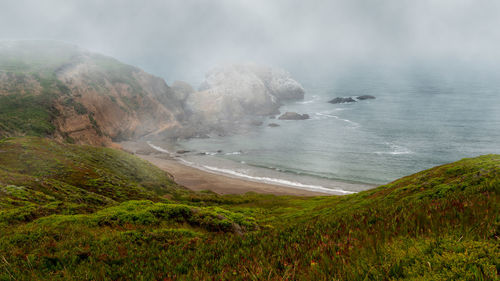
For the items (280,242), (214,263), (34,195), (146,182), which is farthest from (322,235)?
(146,182)

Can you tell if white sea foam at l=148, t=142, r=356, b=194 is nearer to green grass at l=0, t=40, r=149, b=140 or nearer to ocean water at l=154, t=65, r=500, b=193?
ocean water at l=154, t=65, r=500, b=193

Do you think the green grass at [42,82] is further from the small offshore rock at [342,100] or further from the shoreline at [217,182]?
the small offshore rock at [342,100]

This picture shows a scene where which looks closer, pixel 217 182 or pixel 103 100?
pixel 217 182

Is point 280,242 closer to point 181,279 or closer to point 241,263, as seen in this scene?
point 241,263

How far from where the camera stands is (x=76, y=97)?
256ft

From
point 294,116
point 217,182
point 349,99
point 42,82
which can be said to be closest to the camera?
point 217,182

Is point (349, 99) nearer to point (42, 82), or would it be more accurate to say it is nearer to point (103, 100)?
point (103, 100)

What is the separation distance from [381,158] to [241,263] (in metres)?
76.9

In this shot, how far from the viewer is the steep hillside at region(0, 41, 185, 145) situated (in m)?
59.2

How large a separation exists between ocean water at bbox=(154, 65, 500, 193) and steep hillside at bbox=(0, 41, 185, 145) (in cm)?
2576

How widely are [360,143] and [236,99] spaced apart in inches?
3238

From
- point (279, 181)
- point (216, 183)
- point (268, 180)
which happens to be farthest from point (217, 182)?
point (279, 181)

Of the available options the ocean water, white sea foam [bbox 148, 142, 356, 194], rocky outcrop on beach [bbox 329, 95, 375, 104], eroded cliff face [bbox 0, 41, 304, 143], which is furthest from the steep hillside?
rocky outcrop on beach [bbox 329, 95, 375, 104]

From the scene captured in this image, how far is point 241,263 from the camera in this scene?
13.2 feet
